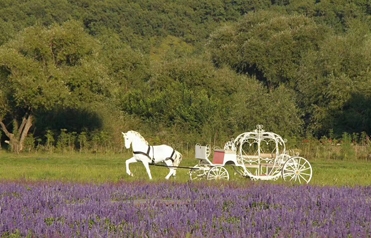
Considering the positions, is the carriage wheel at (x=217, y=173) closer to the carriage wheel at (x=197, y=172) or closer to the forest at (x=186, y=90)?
the carriage wheel at (x=197, y=172)

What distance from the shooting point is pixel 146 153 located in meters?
23.0

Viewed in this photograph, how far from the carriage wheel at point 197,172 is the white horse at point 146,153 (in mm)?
595

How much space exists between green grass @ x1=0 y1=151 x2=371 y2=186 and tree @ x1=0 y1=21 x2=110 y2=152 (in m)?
3.25

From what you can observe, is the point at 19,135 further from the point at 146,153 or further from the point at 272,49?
the point at 272,49

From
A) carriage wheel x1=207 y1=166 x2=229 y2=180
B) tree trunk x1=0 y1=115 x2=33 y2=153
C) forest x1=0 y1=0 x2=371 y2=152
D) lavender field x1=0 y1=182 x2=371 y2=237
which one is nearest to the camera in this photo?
lavender field x1=0 y1=182 x2=371 y2=237

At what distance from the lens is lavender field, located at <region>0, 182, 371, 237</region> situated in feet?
31.6

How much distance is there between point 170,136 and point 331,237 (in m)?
35.1

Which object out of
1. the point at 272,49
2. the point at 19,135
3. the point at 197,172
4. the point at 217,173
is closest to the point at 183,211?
the point at 217,173

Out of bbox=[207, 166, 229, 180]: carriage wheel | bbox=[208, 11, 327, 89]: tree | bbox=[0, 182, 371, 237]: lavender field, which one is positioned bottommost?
bbox=[0, 182, 371, 237]: lavender field

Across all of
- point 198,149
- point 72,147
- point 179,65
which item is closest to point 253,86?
point 179,65

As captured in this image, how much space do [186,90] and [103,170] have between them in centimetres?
2978

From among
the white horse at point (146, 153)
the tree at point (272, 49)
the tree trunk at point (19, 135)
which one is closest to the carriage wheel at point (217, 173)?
the white horse at point (146, 153)

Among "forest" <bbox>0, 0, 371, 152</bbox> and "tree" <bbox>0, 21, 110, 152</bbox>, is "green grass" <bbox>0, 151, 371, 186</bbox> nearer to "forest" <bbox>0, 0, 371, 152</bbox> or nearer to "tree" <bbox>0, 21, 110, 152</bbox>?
"tree" <bbox>0, 21, 110, 152</bbox>

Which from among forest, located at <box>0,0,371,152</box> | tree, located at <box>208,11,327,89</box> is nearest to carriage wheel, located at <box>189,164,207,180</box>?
forest, located at <box>0,0,371,152</box>
